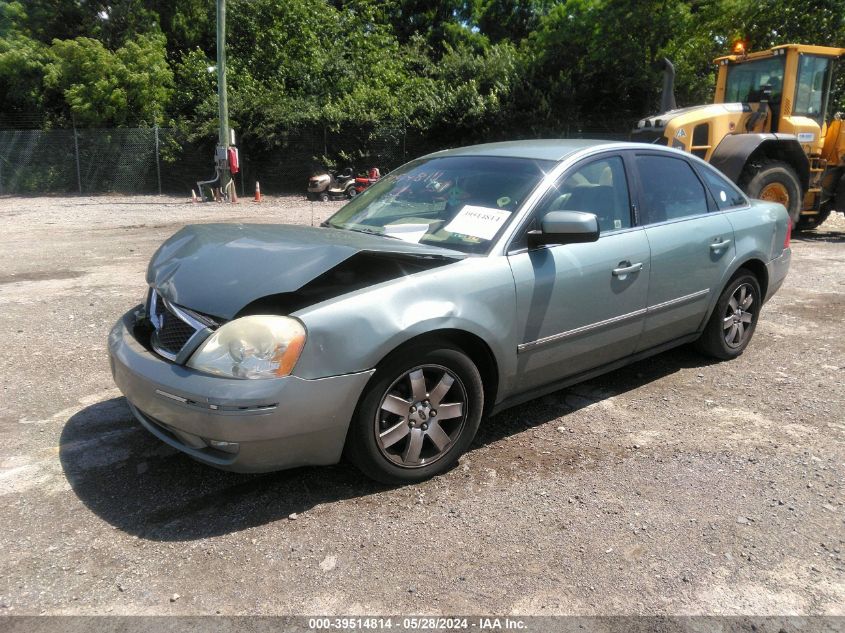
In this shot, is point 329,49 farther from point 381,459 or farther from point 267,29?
point 381,459

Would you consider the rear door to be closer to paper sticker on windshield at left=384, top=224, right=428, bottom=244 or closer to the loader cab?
paper sticker on windshield at left=384, top=224, right=428, bottom=244

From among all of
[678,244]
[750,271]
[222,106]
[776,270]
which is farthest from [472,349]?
[222,106]

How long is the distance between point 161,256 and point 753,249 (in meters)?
4.03

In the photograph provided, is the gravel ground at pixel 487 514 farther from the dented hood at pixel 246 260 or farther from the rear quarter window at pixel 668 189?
the rear quarter window at pixel 668 189

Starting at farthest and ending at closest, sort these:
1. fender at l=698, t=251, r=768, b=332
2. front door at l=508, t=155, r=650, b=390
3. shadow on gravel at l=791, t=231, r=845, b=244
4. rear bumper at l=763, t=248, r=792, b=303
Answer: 1. shadow on gravel at l=791, t=231, r=845, b=244
2. rear bumper at l=763, t=248, r=792, b=303
3. fender at l=698, t=251, r=768, b=332
4. front door at l=508, t=155, r=650, b=390

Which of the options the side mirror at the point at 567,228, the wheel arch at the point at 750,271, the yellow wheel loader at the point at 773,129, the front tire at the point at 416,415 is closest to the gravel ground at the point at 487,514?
the front tire at the point at 416,415

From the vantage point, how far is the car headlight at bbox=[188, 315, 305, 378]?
9.25 feet

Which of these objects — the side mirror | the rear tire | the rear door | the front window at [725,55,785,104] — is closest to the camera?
the side mirror

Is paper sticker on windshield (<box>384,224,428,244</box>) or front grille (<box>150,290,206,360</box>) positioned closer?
front grille (<box>150,290,206,360</box>)

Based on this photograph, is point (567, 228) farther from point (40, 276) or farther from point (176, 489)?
point (40, 276)

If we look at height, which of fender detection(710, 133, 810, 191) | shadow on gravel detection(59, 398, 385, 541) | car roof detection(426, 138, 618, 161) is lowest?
shadow on gravel detection(59, 398, 385, 541)

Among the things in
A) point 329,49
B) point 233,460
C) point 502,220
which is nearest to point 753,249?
point 502,220

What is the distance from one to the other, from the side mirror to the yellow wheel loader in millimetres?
7441

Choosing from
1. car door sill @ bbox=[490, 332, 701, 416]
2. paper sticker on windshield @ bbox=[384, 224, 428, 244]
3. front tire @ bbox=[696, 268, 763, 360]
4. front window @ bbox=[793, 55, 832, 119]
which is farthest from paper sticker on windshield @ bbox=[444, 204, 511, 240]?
front window @ bbox=[793, 55, 832, 119]
